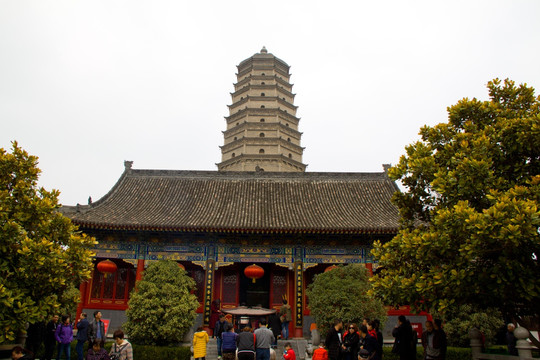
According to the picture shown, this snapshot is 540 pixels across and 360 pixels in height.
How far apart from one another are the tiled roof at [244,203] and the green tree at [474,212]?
286 inches

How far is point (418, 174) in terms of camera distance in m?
8.40

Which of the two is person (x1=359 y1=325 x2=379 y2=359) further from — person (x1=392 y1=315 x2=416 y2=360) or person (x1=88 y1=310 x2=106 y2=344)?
person (x1=88 y1=310 x2=106 y2=344)

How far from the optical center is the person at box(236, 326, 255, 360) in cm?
807

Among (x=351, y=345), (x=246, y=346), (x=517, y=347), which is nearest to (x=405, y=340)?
(x=351, y=345)

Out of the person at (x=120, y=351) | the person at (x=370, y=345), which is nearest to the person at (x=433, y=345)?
the person at (x=370, y=345)

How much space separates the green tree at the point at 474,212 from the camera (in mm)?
6430

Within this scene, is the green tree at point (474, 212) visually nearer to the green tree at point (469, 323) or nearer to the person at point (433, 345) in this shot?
the person at point (433, 345)

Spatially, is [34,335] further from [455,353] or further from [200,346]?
[455,353]

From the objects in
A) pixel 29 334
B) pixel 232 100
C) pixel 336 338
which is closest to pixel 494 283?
pixel 336 338

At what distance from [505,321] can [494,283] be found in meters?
8.85

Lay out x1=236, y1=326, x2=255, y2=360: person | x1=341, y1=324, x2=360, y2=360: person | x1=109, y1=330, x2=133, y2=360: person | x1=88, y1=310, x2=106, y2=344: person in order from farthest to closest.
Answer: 1. x1=88, y1=310, x2=106, y2=344: person
2. x1=236, y1=326, x2=255, y2=360: person
3. x1=341, y1=324, x2=360, y2=360: person
4. x1=109, y1=330, x2=133, y2=360: person

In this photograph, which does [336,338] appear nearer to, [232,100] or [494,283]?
[494,283]

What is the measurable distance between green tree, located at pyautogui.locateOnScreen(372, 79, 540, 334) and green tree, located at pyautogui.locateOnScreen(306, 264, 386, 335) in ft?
15.7

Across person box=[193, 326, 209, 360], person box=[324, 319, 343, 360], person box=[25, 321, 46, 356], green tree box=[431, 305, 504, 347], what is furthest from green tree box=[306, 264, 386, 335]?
person box=[25, 321, 46, 356]
